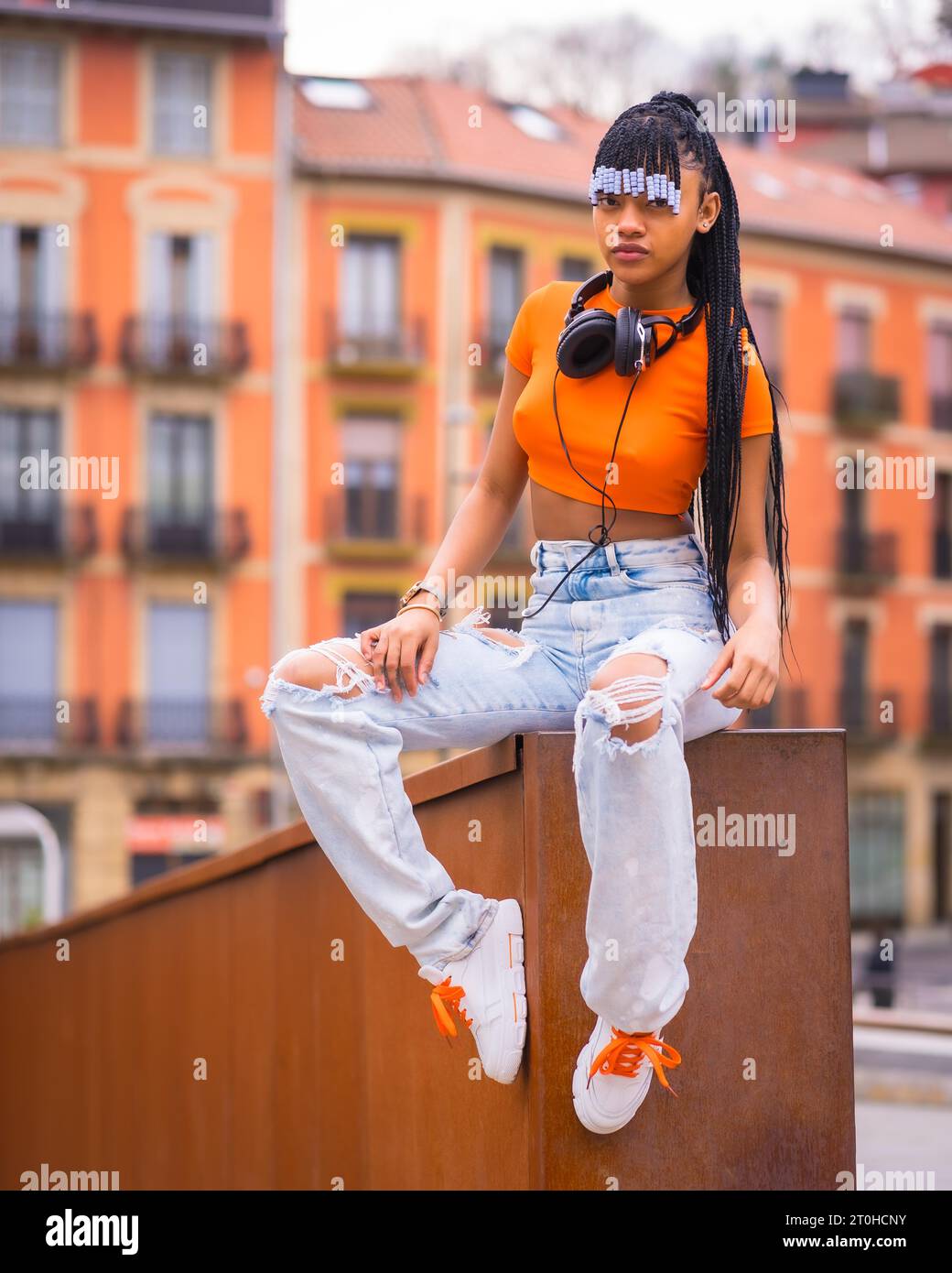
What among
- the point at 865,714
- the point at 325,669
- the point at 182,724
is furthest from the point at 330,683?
the point at 865,714

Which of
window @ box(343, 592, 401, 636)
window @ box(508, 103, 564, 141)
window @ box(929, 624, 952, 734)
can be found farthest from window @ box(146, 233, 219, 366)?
window @ box(929, 624, 952, 734)

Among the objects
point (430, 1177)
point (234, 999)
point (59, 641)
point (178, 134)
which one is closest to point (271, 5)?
point (178, 134)

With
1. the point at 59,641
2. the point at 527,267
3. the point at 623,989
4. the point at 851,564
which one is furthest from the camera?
the point at 851,564

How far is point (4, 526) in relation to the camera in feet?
96.4

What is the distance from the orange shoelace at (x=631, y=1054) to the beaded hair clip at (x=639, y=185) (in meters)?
1.41

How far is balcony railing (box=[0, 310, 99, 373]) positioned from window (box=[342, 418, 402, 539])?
173 inches

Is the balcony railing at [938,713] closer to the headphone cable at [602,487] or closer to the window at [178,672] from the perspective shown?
the window at [178,672]

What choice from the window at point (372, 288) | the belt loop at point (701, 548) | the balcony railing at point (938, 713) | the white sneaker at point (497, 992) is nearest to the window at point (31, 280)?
the window at point (372, 288)

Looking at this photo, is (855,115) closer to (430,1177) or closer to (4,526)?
(4,526)

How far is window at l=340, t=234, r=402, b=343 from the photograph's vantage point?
101 ft

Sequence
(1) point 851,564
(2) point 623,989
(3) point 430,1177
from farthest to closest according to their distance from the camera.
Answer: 1. (1) point 851,564
2. (3) point 430,1177
3. (2) point 623,989

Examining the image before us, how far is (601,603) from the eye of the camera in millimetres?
3266

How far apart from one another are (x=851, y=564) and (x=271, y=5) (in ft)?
46.1

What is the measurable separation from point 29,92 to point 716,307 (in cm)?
2932
